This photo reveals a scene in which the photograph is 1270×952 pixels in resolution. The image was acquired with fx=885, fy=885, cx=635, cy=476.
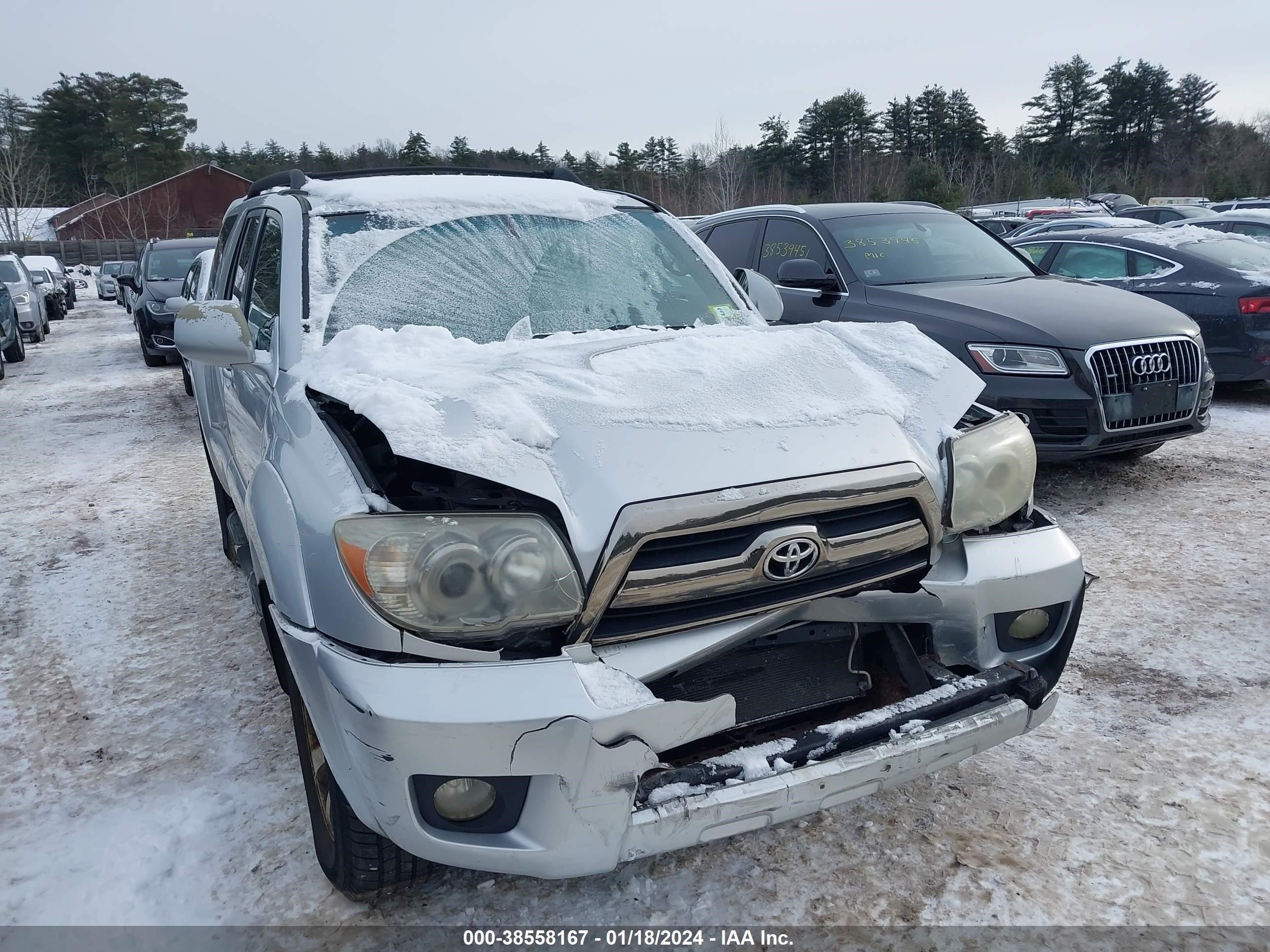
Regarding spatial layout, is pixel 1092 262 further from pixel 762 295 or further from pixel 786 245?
pixel 762 295

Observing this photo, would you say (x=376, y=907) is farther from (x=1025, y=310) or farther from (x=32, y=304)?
(x=32, y=304)

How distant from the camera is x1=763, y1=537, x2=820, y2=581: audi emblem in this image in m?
1.93

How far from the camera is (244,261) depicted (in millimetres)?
3594

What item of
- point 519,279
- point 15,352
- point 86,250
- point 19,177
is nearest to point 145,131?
point 19,177

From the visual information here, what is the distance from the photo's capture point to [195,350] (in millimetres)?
2691

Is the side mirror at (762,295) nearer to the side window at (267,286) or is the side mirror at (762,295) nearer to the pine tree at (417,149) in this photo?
the side window at (267,286)

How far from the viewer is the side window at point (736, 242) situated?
6.95 metres

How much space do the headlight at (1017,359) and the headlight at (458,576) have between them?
13.2 ft

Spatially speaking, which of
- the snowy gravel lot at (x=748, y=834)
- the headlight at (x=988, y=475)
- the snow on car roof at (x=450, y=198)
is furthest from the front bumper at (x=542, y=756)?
the snow on car roof at (x=450, y=198)

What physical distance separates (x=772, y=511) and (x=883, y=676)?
0.68 m

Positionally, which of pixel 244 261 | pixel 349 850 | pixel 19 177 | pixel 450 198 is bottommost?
pixel 349 850

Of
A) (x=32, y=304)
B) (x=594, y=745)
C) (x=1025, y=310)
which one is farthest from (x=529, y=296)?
(x=32, y=304)

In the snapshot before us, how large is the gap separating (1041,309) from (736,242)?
260 cm

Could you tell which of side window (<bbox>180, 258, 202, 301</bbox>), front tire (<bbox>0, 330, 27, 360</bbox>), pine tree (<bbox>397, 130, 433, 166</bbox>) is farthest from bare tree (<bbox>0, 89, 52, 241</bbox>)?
side window (<bbox>180, 258, 202, 301</bbox>)
